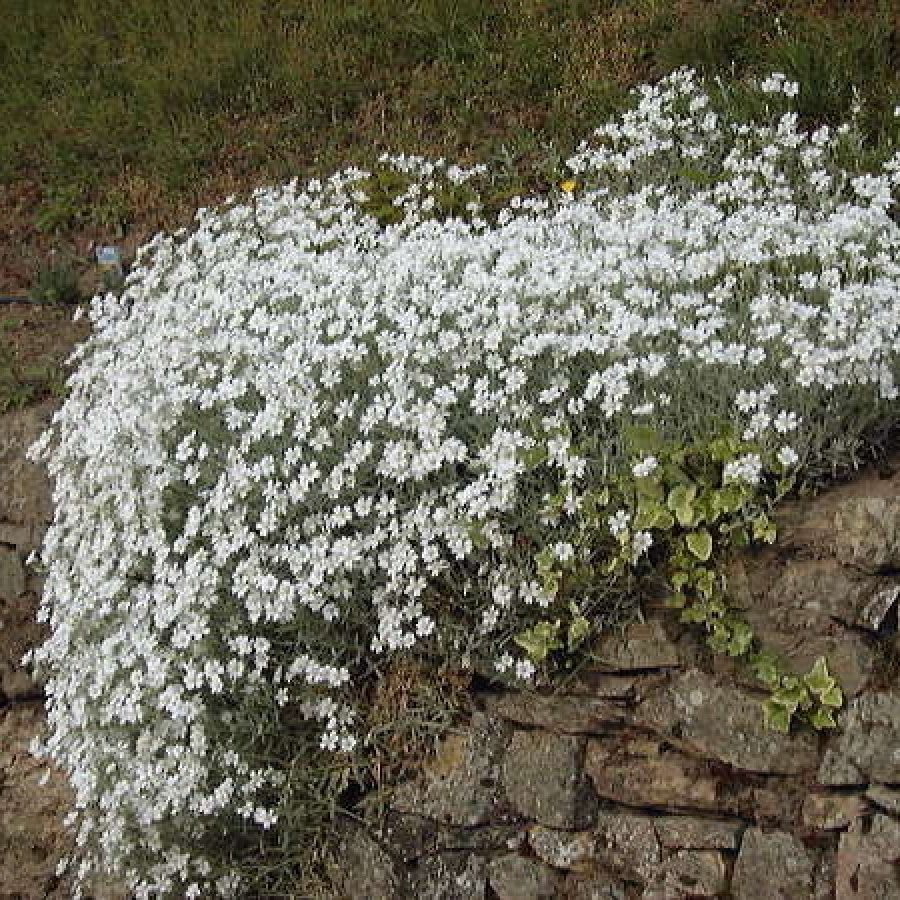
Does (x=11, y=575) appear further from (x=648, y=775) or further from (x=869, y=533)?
(x=869, y=533)

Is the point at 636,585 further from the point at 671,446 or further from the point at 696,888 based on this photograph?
the point at 696,888

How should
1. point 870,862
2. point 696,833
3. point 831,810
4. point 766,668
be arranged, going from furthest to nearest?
point 696,833 < point 766,668 < point 831,810 < point 870,862

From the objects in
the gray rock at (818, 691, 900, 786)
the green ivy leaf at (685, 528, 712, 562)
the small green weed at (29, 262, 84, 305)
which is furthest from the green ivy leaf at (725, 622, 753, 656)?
the small green weed at (29, 262, 84, 305)

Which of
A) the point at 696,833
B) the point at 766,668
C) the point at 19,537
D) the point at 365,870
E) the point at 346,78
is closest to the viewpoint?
the point at 766,668

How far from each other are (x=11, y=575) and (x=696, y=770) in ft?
12.3

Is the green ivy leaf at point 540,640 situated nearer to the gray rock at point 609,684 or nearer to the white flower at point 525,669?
the white flower at point 525,669

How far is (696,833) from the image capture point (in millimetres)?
3691

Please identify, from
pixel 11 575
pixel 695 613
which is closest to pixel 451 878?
pixel 695 613

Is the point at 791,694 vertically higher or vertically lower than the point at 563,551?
lower

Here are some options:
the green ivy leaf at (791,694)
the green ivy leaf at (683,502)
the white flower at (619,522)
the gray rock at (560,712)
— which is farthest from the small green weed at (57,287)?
the green ivy leaf at (791,694)

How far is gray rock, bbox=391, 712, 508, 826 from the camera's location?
4.08m

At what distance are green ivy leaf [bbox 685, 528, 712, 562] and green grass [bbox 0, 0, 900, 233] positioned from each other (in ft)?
9.69

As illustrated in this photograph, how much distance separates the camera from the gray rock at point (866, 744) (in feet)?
11.1

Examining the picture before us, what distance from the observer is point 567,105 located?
668 centimetres
